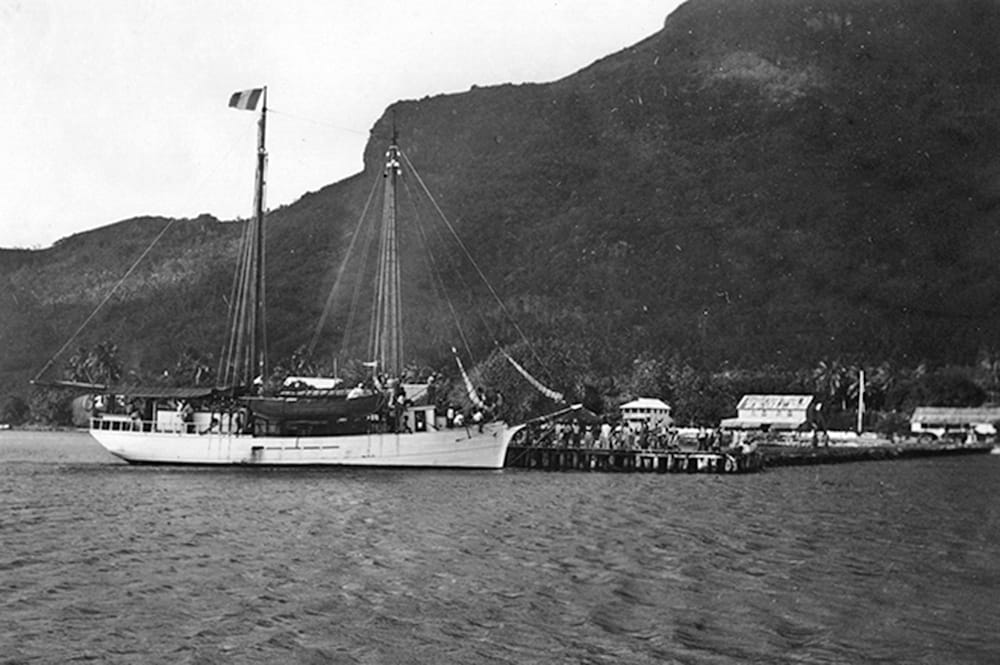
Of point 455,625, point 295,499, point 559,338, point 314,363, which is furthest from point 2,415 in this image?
point 455,625

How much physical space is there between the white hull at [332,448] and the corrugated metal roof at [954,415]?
92.8m

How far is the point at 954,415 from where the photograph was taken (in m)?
154

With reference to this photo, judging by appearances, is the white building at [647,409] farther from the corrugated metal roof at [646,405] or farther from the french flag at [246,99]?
the french flag at [246,99]

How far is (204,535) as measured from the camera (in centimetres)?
4056

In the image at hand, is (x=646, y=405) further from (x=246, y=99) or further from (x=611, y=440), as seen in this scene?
(x=246, y=99)

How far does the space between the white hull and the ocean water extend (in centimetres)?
1119

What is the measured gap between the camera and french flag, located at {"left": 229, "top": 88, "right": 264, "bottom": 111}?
77.7 metres

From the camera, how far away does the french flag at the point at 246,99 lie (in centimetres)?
7769

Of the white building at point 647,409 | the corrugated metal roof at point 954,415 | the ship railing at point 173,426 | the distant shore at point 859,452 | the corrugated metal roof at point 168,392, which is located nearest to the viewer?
the corrugated metal roof at point 168,392

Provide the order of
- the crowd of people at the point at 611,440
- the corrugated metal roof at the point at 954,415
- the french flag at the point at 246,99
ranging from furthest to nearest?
the corrugated metal roof at the point at 954,415, the crowd of people at the point at 611,440, the french flag at the point at 246,99

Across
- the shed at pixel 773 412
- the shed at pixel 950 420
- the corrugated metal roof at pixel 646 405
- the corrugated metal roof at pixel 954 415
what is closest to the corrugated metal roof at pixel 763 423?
the shed at pixel 773 412

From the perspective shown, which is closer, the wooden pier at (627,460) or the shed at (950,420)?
the wooden pier at (627,460)

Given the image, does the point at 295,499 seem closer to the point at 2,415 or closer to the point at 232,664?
the point at 232,664

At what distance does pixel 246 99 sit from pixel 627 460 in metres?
32.5
